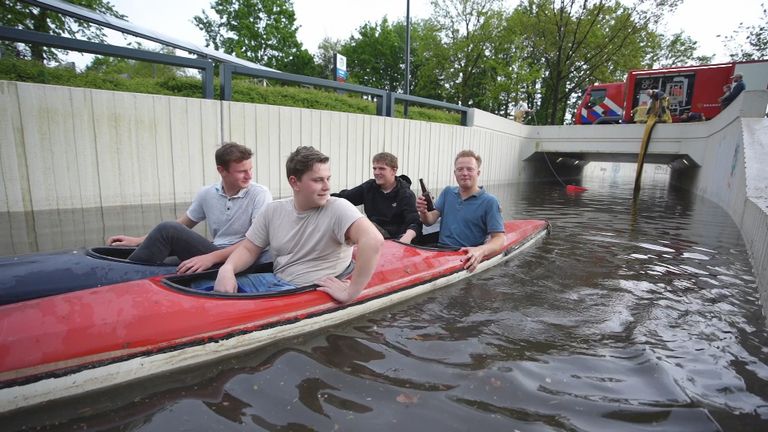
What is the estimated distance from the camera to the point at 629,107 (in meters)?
17.0

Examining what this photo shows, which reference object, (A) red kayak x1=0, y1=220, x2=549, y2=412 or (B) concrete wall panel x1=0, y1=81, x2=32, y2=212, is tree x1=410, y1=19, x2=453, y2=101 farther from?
(A) red kayak x1=0, y1=220, x2=549, y2=412

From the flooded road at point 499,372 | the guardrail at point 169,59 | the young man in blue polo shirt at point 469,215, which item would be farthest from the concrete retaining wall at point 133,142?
the flooded road at point 499,372

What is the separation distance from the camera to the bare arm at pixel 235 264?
2.80 metres

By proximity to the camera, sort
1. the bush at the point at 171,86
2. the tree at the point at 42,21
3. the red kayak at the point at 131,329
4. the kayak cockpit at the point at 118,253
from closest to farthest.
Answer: the red kayak at the point at 131,329 → the kayak cockpit at the point at 118,253 → the bush at the point at 171,86 → the tree at the point at 42,21

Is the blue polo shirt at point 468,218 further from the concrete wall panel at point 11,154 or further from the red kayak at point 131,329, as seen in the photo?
the concrete wall panel at point 11,154

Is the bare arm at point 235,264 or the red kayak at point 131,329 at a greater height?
the bare arm at point 235,264

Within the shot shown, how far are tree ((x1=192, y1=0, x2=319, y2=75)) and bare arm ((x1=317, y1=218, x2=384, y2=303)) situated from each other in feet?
88.5

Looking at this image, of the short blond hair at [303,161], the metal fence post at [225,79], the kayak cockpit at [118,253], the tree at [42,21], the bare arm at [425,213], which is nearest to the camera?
the short blond hair at [303,161]

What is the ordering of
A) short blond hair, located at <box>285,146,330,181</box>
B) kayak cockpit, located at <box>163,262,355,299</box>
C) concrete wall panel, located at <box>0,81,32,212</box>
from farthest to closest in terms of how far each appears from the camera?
concrete wall panel, located at <box>0,81,32,212</box> < kayak cockpit, located at <box>163,262,355,299</box> < short blond hair, located at <box>285,146,330,181</box>

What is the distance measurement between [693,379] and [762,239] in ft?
9.45

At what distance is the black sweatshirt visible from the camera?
475 centimetres

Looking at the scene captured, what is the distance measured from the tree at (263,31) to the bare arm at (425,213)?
83.6ft

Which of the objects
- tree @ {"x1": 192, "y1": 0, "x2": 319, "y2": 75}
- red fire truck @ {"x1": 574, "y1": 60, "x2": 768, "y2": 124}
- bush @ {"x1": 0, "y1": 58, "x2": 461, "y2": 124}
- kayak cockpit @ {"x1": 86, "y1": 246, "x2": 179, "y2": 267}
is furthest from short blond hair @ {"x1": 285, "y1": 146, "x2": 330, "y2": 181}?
tree @ {"x1": 192, "y1": 0, "x2": 319, "y2": 75}

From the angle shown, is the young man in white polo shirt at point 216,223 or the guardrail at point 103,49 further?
the guardrail at point 103,49
